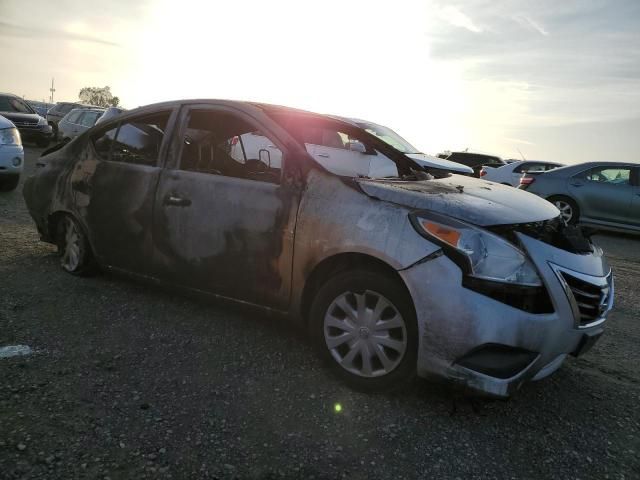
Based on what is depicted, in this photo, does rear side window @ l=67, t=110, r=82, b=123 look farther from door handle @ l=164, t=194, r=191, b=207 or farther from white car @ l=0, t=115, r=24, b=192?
door handle @ l=164, t=194, r=191, b=207

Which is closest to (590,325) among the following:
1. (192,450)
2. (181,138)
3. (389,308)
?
(389,308)

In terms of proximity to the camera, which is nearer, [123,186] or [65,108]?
[123,186]

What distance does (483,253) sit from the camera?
256 cm

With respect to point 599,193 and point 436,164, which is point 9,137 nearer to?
point 436,164

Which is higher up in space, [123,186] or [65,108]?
[65,108]

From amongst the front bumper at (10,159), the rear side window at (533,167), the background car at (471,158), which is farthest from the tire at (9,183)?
the background car at (471,158)

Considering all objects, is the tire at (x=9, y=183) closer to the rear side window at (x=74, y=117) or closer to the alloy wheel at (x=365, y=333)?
the alloy wheel at (x=365, y=333)

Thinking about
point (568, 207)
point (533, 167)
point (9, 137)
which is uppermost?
point (533, 167)

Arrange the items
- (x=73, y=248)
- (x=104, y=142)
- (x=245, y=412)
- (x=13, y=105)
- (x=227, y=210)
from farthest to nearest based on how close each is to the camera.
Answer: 1. (x=13, y=105)
2. (x=73, y=248)
3. (x=104, y=142)
4. (x=227, y=210)
5. (x=245, y=412)

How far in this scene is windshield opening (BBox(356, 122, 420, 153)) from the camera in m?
9.66

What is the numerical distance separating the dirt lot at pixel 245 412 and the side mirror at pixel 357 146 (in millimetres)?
1544

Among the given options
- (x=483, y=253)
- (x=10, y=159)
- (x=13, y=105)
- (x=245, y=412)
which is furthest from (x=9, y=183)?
(x=13, y=105)

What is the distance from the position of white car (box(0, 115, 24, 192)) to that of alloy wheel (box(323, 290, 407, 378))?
23.9ft

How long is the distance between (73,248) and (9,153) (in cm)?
478
